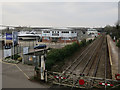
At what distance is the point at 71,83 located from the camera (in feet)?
24.0

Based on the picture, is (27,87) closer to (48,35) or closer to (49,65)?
(49,65)

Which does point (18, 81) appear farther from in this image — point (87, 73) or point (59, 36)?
point (59, 36)

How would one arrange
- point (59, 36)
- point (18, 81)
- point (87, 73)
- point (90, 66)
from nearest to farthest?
point (18, 81), point (87, 73), point (90, 66), point (59, 36)

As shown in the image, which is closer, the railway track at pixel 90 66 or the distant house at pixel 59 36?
the railway track at pixel 90 66

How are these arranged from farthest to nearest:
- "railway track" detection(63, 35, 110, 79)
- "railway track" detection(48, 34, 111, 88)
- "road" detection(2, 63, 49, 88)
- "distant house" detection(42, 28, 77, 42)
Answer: "distant house" detection(42, 28, 77, 42) < "railway track" detection(63, 35, 110, 79) < "road" detection(2, 63, 49, 88) < "railway track" detection(48, 34, 111, 88)

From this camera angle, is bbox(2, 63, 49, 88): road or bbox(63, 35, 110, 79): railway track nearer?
bbox(2, 63, 49, 88): road

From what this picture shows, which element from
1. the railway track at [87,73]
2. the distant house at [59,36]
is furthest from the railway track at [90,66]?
the distant house at [59,36]

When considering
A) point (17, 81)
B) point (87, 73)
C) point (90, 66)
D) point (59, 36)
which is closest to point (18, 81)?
point (17, 81)

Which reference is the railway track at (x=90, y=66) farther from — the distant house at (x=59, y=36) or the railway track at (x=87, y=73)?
the distant house at (x=59, y=36)

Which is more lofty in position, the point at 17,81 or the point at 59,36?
the point at 59,36

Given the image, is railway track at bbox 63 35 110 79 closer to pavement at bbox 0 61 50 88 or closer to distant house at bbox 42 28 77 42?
pavement at bbox 0 61 50 88

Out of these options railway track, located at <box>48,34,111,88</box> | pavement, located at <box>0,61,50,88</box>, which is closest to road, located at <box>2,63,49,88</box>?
pavement, located at <box>0,61,50,88</box>

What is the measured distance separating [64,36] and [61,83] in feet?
96.1

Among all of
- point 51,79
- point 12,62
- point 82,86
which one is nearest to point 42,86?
point 51,79
